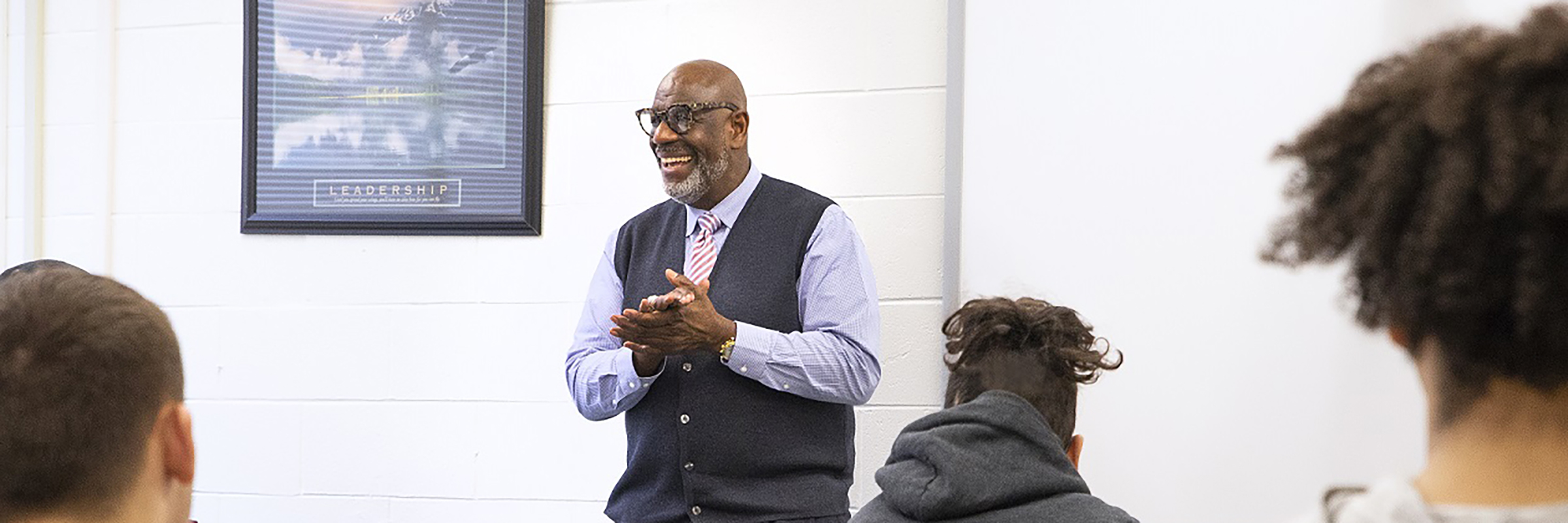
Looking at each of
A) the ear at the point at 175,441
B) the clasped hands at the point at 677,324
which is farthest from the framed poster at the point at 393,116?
the ear at the point at 175,441

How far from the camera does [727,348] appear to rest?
8.36 feet

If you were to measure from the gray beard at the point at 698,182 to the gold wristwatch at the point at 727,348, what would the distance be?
14.5 inches

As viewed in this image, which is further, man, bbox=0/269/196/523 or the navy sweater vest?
the navy sweater vest

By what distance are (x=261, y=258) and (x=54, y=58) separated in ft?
2.56

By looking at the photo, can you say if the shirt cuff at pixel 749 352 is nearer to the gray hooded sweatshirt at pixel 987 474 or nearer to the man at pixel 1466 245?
the gray hooded sweatshirt at pixel 987 474

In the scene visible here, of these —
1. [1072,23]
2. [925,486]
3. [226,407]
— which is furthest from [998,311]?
[226,407]

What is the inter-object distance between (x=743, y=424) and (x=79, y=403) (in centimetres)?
154

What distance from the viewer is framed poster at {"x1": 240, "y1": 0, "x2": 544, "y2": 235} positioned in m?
3.44

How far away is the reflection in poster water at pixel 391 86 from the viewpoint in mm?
3465

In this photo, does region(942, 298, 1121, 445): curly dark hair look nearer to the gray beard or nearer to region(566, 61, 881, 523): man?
region(566, 61, 881, 523): man

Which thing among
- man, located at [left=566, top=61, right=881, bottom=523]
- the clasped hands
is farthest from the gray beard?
the clasped hands

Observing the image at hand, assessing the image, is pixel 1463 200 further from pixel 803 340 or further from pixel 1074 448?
pixel 803 340

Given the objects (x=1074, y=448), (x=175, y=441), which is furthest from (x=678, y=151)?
(x=175, y=441)

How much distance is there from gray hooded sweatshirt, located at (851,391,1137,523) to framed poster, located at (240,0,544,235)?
65.8 inches
